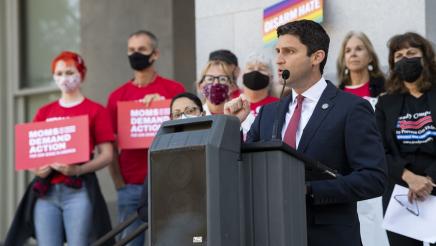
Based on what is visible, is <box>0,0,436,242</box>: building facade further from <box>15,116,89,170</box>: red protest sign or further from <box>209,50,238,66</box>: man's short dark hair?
<box>15,116,89,170</box>: red protest sign

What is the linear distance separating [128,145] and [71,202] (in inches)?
30.8

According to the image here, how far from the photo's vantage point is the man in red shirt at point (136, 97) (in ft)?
24.7

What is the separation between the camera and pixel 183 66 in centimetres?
978

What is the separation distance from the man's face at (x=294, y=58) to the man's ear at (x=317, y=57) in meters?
0.02

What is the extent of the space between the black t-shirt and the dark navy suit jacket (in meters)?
1.87

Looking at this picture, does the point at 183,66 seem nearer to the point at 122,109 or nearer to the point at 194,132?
the point at 122,109

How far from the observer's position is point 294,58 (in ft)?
14.0

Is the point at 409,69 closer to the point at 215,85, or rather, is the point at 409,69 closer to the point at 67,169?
the point at 215,85

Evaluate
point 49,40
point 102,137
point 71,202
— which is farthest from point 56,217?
point 49,40

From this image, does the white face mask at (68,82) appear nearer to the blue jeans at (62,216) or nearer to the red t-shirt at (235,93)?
the blue jeans at (62,216)

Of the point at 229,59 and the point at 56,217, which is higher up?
the point at 229,59

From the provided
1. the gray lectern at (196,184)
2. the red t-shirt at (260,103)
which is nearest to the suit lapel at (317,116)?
the gray lectern at (196,184)

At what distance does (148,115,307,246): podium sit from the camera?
3516mm

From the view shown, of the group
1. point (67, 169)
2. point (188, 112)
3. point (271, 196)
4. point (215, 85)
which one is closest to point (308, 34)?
point (271, 196)
